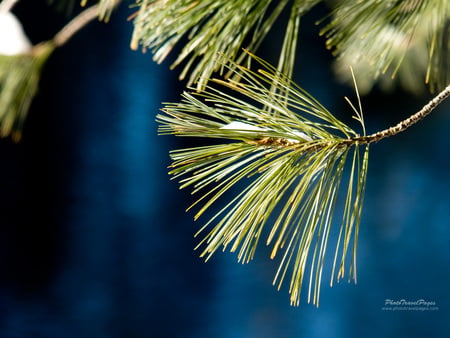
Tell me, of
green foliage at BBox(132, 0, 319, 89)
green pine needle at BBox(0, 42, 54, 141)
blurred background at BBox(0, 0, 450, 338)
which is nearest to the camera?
green foliage at BBox(132, 0, 319, 89)

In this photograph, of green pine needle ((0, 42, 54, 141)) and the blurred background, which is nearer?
green pine needle ((0, 42, 54, 141))

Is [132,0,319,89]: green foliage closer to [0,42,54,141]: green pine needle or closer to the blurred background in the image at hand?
[0,42,54,141]: green pine needle

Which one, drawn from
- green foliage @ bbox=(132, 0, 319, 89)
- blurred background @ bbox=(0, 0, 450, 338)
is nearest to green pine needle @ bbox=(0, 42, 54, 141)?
green foliage @ bbox=(132, 0, 319, 89)

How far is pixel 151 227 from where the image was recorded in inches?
68.9

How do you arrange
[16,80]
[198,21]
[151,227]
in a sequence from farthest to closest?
[151,227]
[16,80]
[198,21]

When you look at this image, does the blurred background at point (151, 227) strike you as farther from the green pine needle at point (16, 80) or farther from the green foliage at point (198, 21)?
the green foliage at point (198, 21)

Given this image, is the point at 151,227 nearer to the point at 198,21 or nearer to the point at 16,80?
the point at 16,80

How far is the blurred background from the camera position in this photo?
1.69 meters

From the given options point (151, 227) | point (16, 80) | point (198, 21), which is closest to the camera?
point (198, 21)

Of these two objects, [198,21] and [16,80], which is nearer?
[198,21]

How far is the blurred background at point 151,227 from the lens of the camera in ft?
5.55

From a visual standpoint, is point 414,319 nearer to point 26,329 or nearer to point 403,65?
point 403,65

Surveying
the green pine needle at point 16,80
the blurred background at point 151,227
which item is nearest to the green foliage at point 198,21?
the green pine needle at point 16,80

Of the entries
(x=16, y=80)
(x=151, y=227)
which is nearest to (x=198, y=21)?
(x=16, y=80)
